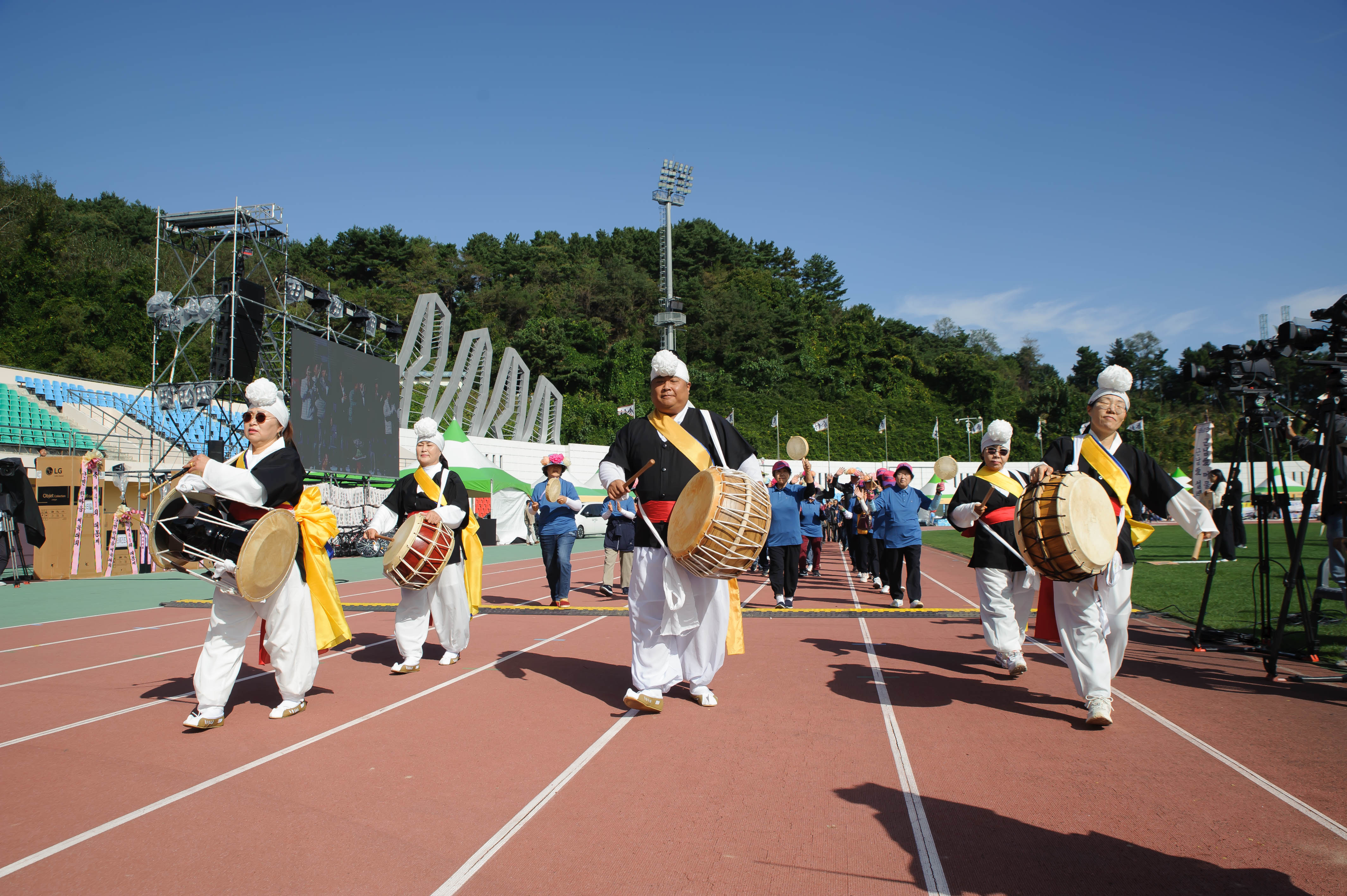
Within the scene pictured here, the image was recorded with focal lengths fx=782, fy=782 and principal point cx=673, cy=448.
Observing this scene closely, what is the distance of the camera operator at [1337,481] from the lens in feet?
20.2

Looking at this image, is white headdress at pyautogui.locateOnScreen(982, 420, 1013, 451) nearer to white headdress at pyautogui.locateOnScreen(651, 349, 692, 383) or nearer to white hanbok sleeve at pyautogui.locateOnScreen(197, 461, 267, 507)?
white headdress at pyautogui.locateOnScreen(651, 349, 692, 383)

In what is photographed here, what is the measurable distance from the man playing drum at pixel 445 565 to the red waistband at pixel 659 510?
196cm

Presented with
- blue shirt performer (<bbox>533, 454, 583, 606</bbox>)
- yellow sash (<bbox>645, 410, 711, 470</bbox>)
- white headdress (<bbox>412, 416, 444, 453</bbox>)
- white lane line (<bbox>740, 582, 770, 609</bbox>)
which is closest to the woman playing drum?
white headdress (<bbox>412, 416, 444, 453</bbox>)

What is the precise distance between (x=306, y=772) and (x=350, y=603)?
7.55m

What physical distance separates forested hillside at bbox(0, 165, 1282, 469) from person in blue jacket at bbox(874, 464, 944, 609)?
137 feet

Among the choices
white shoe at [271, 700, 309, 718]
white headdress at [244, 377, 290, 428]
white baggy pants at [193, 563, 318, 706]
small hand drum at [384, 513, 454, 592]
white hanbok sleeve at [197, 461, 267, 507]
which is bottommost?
white shoe at [271, 700, 309, 718]

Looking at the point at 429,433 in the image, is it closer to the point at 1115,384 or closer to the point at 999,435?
the point at 999,435

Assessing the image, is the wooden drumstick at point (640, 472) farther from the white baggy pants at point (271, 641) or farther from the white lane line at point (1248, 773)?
the white lane line at point (1248, 773)

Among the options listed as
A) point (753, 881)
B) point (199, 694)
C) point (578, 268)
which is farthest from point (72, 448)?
point (578, 268)

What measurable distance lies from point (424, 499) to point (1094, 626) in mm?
5081

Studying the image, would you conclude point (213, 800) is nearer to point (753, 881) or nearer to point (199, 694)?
point (199, 694)

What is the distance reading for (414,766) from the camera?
13.3 feet

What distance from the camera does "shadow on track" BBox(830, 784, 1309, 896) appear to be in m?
2.74

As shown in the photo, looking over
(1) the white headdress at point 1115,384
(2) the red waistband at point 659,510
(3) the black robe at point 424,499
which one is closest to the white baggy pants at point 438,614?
(3) the black robe at point 424,499
